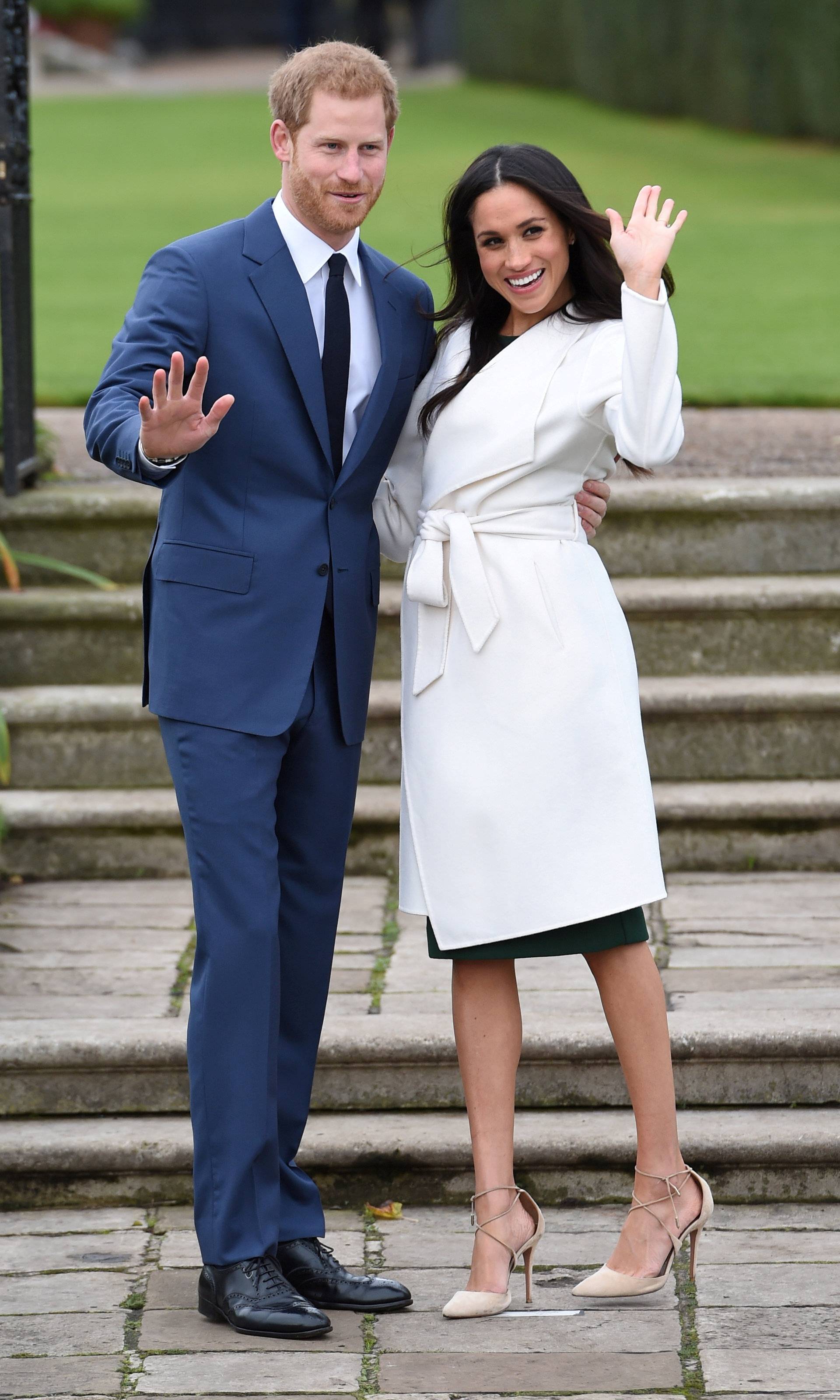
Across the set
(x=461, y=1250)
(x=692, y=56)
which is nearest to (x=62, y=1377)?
(x=461, y=1250)

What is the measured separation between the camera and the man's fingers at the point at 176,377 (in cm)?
253

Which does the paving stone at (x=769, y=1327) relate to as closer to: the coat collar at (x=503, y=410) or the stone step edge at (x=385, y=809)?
the coat collar at (x=503, y=410)

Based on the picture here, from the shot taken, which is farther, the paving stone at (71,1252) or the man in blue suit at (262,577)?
the paving stone at (71,1252)

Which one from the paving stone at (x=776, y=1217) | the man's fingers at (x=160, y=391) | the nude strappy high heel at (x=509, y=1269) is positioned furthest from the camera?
the paving stone at (x=776, y=1217)

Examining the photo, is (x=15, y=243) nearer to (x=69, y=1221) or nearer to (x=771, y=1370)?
(x=69, y=1221)

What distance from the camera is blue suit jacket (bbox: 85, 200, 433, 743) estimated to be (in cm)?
282

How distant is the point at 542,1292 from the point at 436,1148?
0.45m

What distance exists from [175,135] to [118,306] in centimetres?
915

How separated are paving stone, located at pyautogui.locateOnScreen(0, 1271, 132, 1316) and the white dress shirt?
1.39 metres

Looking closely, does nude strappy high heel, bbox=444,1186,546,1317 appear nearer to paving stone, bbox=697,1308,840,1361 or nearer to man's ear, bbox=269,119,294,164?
paving stone, bbox=697,1308,840,1361

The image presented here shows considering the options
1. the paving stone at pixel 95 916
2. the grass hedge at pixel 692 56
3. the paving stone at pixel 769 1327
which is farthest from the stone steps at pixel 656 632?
the grass hedge at pixel 692 56

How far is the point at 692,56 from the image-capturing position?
667 inches

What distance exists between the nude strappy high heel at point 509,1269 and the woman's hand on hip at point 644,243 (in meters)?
1.40

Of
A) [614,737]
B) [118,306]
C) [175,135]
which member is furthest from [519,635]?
[175,135]
